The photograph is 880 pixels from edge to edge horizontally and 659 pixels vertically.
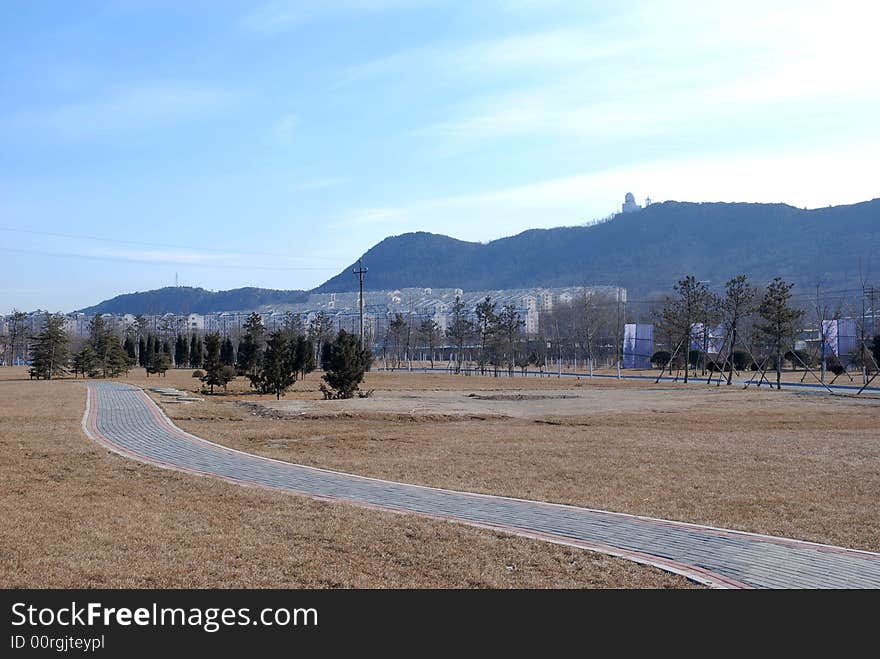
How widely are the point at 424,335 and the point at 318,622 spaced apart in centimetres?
8189

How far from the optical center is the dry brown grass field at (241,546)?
17.4ft

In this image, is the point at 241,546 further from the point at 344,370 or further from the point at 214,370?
the point at 214,370

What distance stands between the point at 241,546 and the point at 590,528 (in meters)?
3.10

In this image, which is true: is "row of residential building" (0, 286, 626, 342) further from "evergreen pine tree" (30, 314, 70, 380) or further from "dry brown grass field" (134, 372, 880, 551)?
"dry brown grass field" (134, 372, 880, 551)

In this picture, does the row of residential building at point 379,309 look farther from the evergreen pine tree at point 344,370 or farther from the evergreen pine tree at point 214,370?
the evergreen pine tree at point 344,370

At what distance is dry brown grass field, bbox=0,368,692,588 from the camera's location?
5.31 m

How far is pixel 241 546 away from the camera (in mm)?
6117

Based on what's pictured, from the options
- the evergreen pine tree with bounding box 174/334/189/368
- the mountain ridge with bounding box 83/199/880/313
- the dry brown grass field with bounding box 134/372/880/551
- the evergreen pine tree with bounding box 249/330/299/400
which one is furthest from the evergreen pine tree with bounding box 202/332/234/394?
the mountain ridge with bounding box 83/199/880/313

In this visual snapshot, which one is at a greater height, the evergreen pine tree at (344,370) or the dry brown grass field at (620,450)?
the evergreen pine tree at (344,370)

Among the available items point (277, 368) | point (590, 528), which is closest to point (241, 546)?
point (590, 528)

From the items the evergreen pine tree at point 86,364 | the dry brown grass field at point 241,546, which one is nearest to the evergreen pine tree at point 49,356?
the evergreen pine tree at point 86,364

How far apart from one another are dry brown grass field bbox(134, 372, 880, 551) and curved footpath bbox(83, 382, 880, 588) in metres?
0.52

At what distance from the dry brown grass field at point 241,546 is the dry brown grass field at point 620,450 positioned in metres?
2.43

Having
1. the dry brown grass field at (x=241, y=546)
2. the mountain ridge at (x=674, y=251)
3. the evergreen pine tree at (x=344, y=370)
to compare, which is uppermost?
the mountain ridge at (x=674, y=251)
